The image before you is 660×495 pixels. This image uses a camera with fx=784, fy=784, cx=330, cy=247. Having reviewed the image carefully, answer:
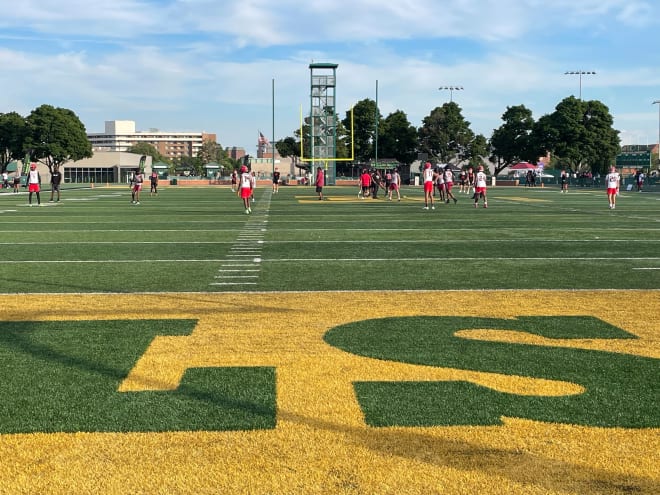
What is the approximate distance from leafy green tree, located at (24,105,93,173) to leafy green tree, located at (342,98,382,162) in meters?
32.2

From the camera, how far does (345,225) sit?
62.8ft

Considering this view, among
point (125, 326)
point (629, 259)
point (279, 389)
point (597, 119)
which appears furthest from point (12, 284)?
point (597, 119)

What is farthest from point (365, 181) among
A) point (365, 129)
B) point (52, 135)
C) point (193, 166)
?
point (193, 166)

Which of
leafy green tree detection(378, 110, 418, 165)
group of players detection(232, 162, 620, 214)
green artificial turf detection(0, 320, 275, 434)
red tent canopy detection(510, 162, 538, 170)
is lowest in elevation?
green artificial turf detection(0, 320, 275, 434)

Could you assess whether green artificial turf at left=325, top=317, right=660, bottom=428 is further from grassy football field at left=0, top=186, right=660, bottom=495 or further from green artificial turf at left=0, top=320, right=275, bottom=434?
green artificial turf at left=0, top=320, right=275, bottom=434

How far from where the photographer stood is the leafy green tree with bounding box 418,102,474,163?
8875 centimetres

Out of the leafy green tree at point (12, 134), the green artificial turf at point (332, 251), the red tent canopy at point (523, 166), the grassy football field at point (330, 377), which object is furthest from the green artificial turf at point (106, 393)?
the leafy green tree at point (12, 134)

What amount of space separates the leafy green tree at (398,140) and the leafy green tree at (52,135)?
35.2 metres

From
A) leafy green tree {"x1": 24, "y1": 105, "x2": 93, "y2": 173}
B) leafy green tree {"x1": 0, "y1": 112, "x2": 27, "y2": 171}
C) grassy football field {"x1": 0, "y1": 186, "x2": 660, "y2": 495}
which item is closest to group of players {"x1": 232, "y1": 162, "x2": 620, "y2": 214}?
grassy football field {"x1": 0, "y1": 186, "x2": 660, "y2": 495}

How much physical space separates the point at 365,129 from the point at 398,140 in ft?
13.6

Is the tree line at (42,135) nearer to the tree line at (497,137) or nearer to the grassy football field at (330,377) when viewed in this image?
the tree line at (497,137)

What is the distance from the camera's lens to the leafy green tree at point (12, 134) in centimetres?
8750

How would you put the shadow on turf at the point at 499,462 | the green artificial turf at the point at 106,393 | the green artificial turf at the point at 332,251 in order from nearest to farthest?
the shadow on turf at the point at 499,462 → the green artificial turf at the point at 106,393 → the green artificial turf at the point at 332,251

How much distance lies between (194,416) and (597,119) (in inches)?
3439
